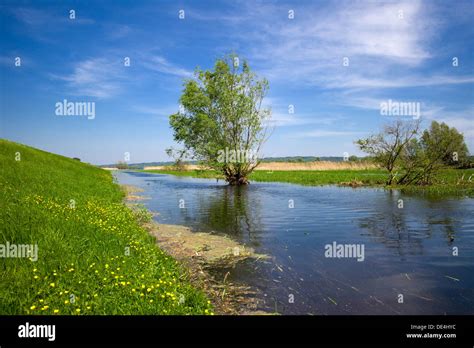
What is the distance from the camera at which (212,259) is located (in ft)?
36.4

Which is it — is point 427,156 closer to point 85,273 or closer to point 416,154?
point 416,154

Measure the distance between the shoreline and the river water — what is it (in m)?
0.39

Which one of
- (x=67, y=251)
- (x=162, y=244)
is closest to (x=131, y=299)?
(x=67, y=251)

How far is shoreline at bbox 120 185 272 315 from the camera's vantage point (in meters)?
7.63

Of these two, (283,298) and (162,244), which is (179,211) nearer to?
(162,244)

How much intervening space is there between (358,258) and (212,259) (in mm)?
5091

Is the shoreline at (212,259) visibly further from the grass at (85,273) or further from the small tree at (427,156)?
the small tree at (427,156)

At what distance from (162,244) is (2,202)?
6.75 meters

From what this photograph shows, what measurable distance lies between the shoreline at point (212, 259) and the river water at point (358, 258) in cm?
39

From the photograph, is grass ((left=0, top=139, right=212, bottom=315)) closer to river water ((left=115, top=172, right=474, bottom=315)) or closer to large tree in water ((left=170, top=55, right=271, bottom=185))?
river water ((left=115, top=172, right=474, bottom=315))

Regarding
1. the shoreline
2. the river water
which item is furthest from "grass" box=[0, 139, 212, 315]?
the river water

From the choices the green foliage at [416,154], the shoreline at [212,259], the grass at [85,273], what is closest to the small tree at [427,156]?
the green foliage at [416,154]

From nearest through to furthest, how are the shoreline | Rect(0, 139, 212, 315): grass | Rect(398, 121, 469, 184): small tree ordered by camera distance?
Rect(0, 139, 212, 315): grass, the shoreline, Rect(398, 121, 469, 184): small tree
